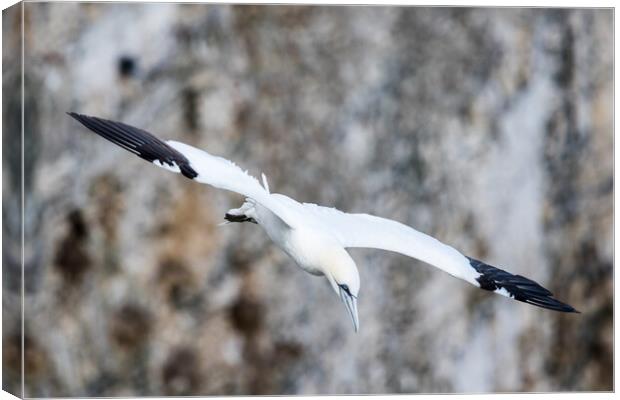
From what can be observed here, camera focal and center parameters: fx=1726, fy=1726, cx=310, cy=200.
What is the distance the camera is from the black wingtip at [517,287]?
5.66m

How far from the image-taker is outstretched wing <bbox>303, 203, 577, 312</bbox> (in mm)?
5531

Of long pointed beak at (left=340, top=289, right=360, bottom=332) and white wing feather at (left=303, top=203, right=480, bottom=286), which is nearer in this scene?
long pointed beak at (left=340, top=289, right=360, bottom=332)

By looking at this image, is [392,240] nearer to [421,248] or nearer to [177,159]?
[421,248]

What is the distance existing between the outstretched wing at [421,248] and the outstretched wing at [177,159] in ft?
1.81

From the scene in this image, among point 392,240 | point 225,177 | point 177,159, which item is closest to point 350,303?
point 392,240

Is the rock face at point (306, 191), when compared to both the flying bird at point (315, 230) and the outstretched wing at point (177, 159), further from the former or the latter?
the outstretched wing at point (177, 159)

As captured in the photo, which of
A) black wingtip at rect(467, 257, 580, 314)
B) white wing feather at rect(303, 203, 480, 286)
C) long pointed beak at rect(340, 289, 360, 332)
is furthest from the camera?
black wingtip at rect(467, 257, 580, 314)

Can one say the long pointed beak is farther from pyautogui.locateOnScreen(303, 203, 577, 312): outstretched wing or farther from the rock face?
the rock face

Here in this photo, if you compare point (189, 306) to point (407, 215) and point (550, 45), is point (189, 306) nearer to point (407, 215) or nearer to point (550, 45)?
point (407, 215)

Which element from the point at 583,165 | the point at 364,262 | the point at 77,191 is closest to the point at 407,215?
the point at 364,262

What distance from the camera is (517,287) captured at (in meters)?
5.73

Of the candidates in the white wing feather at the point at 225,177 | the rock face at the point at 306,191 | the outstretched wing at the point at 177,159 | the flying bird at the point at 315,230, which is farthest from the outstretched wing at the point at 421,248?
the rock face at the point at 306,191

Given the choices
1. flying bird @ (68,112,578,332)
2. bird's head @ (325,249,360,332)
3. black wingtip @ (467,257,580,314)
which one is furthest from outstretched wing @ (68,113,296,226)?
black wingtip @ (467,257,580,314)

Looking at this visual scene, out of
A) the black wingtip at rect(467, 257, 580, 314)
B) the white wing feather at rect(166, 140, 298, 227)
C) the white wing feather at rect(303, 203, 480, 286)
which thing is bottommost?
the black wingtip at rect(467, 257, 580, 314)
